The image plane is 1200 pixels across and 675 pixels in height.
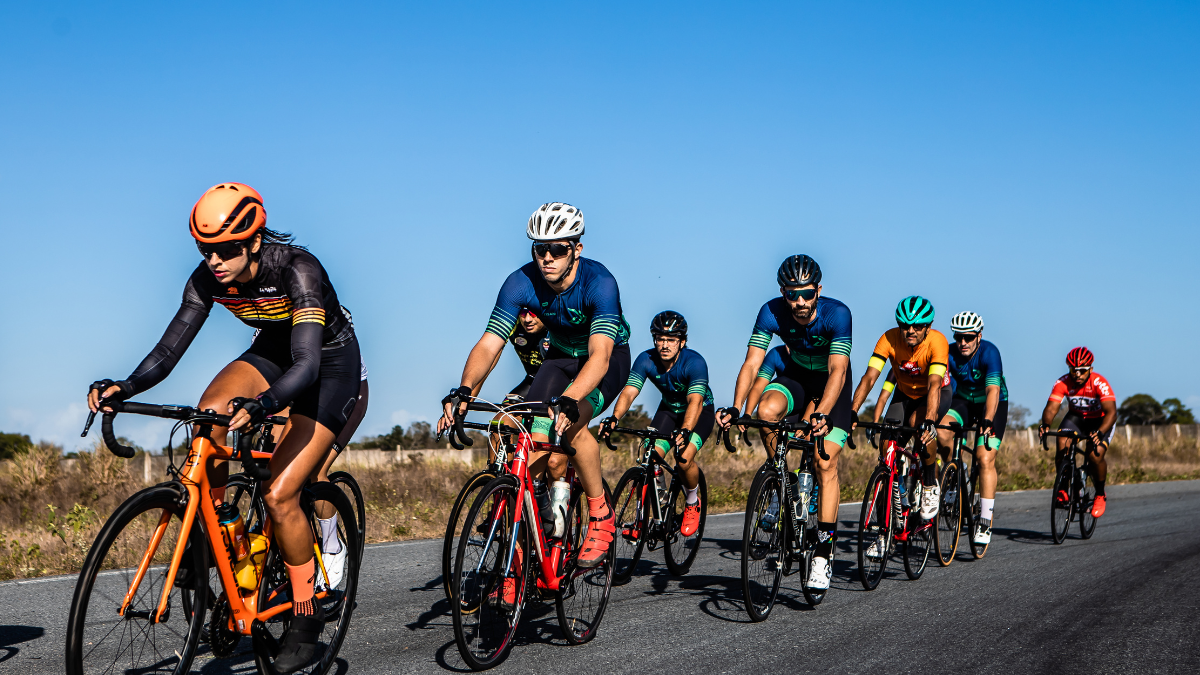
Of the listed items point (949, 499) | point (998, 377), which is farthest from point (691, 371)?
point (998, 377)

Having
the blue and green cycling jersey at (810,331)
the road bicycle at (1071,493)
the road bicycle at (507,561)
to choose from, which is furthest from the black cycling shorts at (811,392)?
the road bicycle at (1071,493)

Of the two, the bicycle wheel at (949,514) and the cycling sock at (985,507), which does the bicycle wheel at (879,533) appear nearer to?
the bicycle wheel at (949,514)

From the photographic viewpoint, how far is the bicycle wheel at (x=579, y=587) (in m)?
5.60

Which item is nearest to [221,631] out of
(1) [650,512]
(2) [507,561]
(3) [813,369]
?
(2) [507,561]

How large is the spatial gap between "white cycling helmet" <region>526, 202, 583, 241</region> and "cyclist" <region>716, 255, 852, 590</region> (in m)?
2.12

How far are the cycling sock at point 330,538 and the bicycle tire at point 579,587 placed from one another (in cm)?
122

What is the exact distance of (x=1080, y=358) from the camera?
11.9 m

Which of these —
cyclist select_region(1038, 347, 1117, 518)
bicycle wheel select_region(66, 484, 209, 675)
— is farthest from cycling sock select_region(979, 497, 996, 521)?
bicycle wheel select_region(66, 484, 209, 675)

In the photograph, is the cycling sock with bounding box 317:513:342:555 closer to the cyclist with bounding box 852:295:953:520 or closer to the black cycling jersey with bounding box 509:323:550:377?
the black cycling jersey with bounding box 509:323:550:377

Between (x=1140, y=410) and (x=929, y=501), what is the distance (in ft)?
271

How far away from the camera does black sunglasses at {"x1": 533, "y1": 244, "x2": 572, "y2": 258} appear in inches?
223

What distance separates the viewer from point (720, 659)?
5.36 metres

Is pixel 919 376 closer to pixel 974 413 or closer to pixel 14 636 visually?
pixel 974 413

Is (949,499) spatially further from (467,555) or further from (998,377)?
(467,555)
